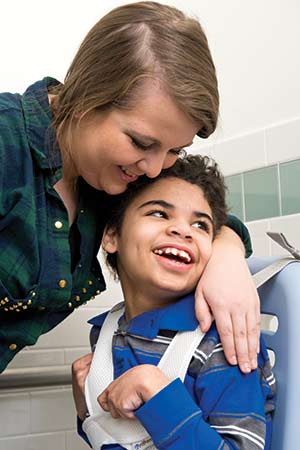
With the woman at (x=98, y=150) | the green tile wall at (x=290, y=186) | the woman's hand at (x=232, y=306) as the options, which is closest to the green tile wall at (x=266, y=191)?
the green tile wall at (x=290, y=186)

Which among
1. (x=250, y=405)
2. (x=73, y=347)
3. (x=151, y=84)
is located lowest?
(x=73, y=347)

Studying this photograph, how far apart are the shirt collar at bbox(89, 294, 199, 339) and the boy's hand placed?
78mm

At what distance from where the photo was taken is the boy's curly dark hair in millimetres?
1112

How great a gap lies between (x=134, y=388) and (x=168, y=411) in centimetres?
6

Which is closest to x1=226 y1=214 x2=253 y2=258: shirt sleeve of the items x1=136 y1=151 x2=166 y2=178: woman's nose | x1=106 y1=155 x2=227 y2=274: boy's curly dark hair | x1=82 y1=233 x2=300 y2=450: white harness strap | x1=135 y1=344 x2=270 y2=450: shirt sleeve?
x1=106 y1=155 x2=227 y2=274: boy's curly dark hair

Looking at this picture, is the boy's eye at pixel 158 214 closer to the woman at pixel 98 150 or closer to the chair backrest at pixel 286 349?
the woman at pixel 98 150

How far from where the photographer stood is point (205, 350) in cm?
94

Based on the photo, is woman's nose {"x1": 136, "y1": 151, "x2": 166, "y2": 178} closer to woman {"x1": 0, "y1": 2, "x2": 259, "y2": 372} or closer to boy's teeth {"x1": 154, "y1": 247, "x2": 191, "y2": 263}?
woman {"x1": 0, "y1": 2, "x2": 259, "y2": 372}

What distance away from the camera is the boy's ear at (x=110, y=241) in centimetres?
113

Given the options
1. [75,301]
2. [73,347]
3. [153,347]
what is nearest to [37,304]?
[75,301]

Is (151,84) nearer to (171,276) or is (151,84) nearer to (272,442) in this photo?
(171,276)

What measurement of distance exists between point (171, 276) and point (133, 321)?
100 mm

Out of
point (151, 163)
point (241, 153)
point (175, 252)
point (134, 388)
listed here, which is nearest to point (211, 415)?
point (134, 388)

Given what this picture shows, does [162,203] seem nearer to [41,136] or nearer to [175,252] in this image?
[175,252]
